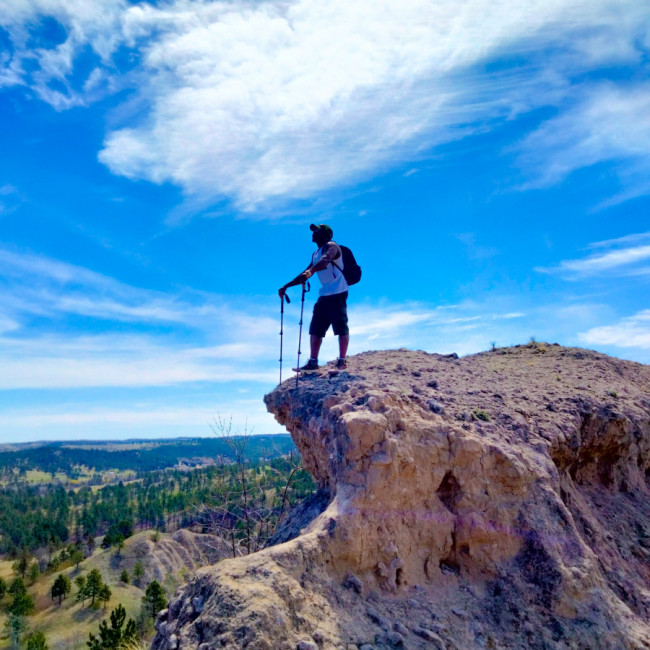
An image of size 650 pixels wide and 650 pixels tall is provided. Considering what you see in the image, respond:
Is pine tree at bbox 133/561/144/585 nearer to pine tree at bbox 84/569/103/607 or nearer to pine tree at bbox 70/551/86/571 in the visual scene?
pine tree at bbox 70/551/86/571

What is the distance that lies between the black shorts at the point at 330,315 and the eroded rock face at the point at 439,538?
1.00m

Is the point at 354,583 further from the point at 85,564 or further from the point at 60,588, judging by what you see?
the point at 85,564

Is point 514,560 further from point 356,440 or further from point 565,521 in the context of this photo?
point 356,440

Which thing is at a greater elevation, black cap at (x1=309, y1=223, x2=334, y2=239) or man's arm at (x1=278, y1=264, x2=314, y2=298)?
black cap at (x1=309, y1=223, x2=334, y2=239)

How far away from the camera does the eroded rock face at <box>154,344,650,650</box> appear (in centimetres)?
412

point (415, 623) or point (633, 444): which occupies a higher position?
point (633, 444)

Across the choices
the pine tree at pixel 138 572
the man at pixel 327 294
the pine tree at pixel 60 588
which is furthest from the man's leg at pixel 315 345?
the pine tree at pixel 138 572

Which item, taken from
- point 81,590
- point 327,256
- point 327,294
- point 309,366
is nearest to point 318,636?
point 309,366

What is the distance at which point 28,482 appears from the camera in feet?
587

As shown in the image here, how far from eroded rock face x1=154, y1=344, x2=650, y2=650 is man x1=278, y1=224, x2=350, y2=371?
0.88 metres

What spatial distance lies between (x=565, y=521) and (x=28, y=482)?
213m

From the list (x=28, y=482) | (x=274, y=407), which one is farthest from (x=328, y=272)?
(x=28, y=482)

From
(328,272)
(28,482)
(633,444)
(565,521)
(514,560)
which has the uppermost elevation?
(328,272)

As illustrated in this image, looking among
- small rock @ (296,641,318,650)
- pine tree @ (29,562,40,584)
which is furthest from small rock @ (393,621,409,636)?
pine tree @ (29,562,40,584)
